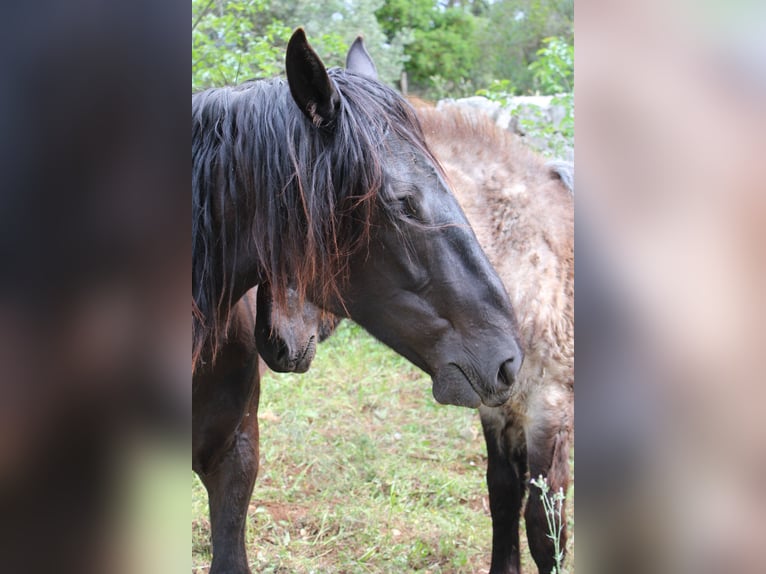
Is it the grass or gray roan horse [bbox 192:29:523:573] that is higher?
gray roan horse [bbox 192:29:523:573]

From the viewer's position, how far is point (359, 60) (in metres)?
2.60

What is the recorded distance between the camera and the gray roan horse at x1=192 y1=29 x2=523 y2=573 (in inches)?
67.6

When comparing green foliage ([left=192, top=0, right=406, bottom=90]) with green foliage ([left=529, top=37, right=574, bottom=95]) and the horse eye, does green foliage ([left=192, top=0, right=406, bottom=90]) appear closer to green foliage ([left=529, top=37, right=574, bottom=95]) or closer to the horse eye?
the horse eye

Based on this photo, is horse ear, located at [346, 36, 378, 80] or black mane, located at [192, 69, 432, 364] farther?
Result: horse ear, located at [346, 36, 378, 80]

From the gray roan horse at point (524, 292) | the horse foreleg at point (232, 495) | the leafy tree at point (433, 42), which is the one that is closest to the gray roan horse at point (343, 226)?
the horse foreleg at point (232, 495)

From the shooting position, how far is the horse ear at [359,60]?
2.56 meters

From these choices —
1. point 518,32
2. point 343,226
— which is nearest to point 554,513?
point 343,226

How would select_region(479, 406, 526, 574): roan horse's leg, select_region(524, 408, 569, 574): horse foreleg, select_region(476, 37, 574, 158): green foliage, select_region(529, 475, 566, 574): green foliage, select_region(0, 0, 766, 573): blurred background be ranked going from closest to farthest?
select_region(0, 0, 766, 573): blurred background, select_region(529, 475, 566, 574): green foliage, select_region(524, 408, 569, 574): horse foreleg, select_region(479, 406, 526, 574): roan horse's leg, select_region(476, 37, 574, 158): green foliage

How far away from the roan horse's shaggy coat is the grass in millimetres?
496

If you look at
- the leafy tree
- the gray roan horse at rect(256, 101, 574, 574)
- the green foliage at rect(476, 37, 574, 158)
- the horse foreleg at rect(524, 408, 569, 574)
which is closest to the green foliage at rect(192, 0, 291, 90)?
the gray roan horse at rect(256, 101, 574, 574)

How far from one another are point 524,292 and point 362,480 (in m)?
1.70
